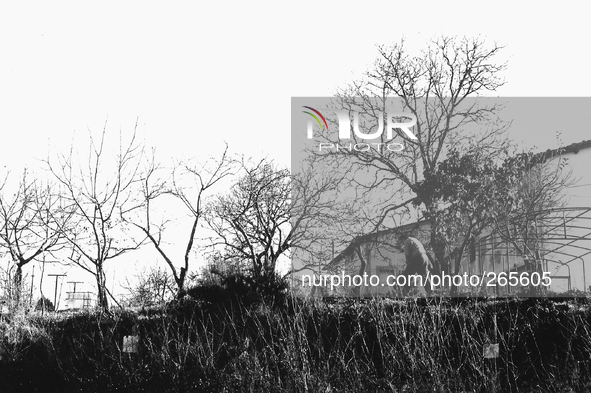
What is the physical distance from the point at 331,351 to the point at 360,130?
22.2 ft

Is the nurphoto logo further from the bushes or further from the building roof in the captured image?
the bushes

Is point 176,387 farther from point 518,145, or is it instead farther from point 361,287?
point 518,145

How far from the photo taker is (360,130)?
12805 millimetres

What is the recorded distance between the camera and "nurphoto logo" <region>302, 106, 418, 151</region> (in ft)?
40.5

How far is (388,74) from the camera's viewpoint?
43.1 ft

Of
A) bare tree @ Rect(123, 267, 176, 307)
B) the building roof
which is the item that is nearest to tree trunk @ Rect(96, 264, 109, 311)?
bare tree @ Rect(123, 267, 176, 307)

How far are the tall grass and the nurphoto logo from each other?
426 cm

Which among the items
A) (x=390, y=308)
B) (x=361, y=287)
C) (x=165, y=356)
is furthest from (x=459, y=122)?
(x=165, y=356)

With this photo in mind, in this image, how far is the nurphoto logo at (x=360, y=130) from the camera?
12344 mm

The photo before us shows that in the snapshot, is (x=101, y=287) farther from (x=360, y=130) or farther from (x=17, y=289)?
(x=360, y=130)

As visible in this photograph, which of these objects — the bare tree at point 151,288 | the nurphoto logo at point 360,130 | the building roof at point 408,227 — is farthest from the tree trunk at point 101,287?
the nurphoto logo at point 360,130

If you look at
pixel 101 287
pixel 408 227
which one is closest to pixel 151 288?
pixel 101 287

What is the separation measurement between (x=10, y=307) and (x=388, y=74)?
27.0 feet

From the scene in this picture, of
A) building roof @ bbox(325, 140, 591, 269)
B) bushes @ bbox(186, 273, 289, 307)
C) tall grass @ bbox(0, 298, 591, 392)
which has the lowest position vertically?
tall grass @ bbox(0, 298, 591, 392)
